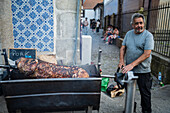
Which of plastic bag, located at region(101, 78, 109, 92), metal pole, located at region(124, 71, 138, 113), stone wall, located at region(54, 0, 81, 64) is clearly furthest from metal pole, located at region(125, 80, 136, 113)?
stone wall, located at region(54, 0, 81, 64)

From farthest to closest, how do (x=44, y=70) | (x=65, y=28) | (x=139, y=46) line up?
(x=65, y=28)
(x=139, y=46)
(x=44, y=70)

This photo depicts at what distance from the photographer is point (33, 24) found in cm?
444

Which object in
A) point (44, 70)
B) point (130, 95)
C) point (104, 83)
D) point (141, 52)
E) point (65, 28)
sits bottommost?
point (104, 83)

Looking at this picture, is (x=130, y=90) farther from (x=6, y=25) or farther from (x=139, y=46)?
(x=6, y=25)

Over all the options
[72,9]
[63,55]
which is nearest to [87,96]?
[63,55]

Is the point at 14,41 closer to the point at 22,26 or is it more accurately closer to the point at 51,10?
the point at 22,26

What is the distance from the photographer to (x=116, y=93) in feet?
14.7

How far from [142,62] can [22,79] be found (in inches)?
82.6

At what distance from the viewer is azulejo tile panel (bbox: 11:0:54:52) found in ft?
14.2

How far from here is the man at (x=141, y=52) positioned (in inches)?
111

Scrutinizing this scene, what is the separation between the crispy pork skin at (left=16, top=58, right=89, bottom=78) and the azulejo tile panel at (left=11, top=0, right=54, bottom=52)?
2207mm

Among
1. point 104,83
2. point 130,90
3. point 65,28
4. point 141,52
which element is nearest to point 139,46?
point 141,52

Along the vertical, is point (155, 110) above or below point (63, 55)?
below

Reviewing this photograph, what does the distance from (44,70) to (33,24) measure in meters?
2.45
